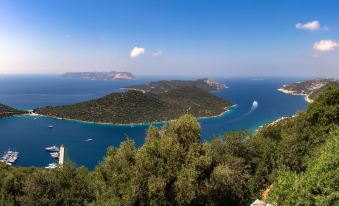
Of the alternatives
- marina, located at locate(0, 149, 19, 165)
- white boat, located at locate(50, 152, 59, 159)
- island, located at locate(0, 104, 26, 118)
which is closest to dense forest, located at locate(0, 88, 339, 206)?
marina, located at locate(0, 149, 19, 165)

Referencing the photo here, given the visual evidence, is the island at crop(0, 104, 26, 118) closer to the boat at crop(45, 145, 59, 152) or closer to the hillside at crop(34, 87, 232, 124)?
the hillside at crop(34, 87, 232, 124)

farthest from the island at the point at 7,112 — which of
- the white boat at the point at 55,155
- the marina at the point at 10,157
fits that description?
the white boat at the point at 55,155

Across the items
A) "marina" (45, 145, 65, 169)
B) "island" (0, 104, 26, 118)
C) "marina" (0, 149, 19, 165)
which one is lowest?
"marina" (45, 145, 65, 169)

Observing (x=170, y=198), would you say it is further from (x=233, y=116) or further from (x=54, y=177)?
(x=233, y=116)

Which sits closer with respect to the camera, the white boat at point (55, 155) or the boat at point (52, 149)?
the white boat at point (55, 155)

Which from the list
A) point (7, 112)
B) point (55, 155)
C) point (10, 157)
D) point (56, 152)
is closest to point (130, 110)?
point (56, 152)

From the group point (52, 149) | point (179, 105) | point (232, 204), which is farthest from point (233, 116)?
point (232, 204)

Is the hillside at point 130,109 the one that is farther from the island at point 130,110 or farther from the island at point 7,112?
the island at point 7,112
